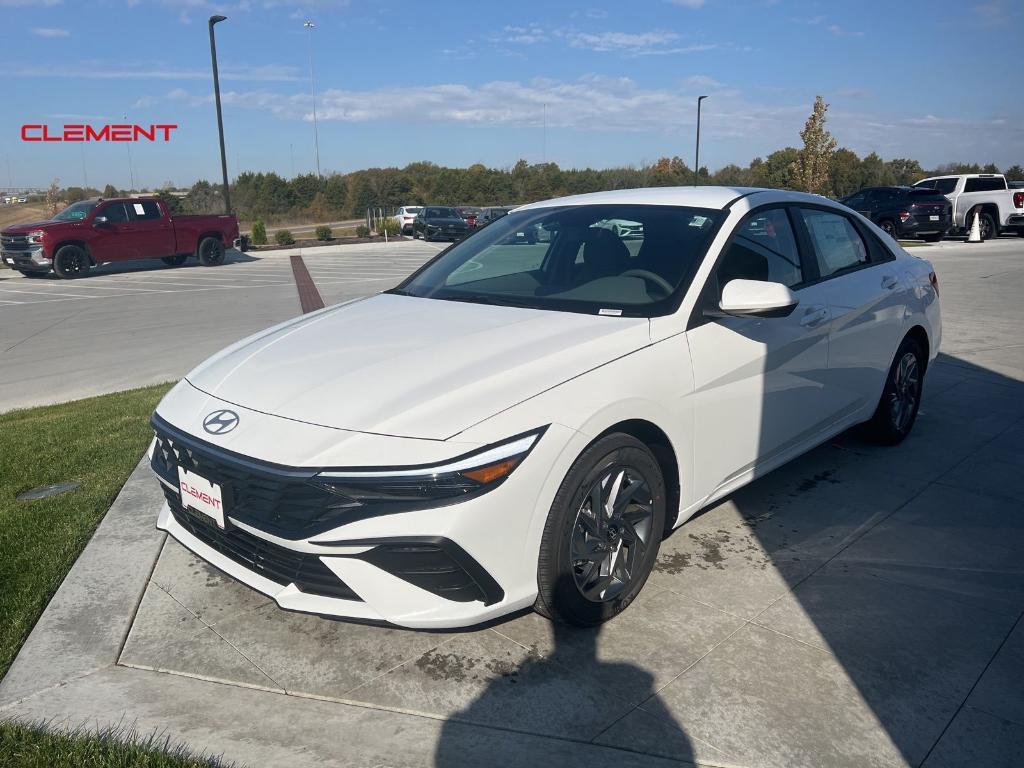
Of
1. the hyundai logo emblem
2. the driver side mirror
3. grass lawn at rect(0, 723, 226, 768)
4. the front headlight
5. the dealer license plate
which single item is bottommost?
grass lawn at rect(0, 723, 226, 768)

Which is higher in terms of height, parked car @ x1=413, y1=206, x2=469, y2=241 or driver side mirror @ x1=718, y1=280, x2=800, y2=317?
driver side mirror @ x1=718, y1=280, x2=800, y2=317

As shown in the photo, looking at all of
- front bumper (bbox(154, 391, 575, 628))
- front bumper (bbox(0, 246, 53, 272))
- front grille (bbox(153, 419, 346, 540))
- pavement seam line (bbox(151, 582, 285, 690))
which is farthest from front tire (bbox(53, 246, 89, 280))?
front bumper (bbox(154, 391, 575, 628))

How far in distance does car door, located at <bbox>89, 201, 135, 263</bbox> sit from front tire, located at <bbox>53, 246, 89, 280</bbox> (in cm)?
25

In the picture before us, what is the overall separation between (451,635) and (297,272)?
17747 mm

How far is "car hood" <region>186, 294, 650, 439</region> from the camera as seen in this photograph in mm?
2773

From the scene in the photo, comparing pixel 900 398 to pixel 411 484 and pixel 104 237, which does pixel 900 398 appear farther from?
pixel 104 237

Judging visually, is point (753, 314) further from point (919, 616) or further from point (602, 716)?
point (602, 716)

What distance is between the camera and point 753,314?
353 centimetres

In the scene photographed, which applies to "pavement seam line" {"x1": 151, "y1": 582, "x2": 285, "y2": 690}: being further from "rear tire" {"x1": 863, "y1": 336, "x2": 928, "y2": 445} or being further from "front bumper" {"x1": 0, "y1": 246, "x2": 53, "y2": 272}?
"front bumper" {"x1": 0, "y1": 246, "x2": 53, "y2": 272}

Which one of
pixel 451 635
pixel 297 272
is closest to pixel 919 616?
pixel 451 635

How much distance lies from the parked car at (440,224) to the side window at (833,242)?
28.5 metres

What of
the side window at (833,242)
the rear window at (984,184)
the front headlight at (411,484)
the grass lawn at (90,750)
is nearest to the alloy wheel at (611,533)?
the front headlight at (411,484)

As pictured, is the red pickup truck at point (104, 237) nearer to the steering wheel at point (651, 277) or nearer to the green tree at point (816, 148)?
the steering wheel at point (651, 277)

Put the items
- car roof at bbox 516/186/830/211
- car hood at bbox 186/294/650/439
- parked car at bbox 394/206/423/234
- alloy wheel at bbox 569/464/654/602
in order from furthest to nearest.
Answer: parked car at bbox 394/206/423/234
car roof at bbox 516/186/830/211
alloy wheel at bbox 569/464/654/602
car hood at bbox 186/294/650/439
